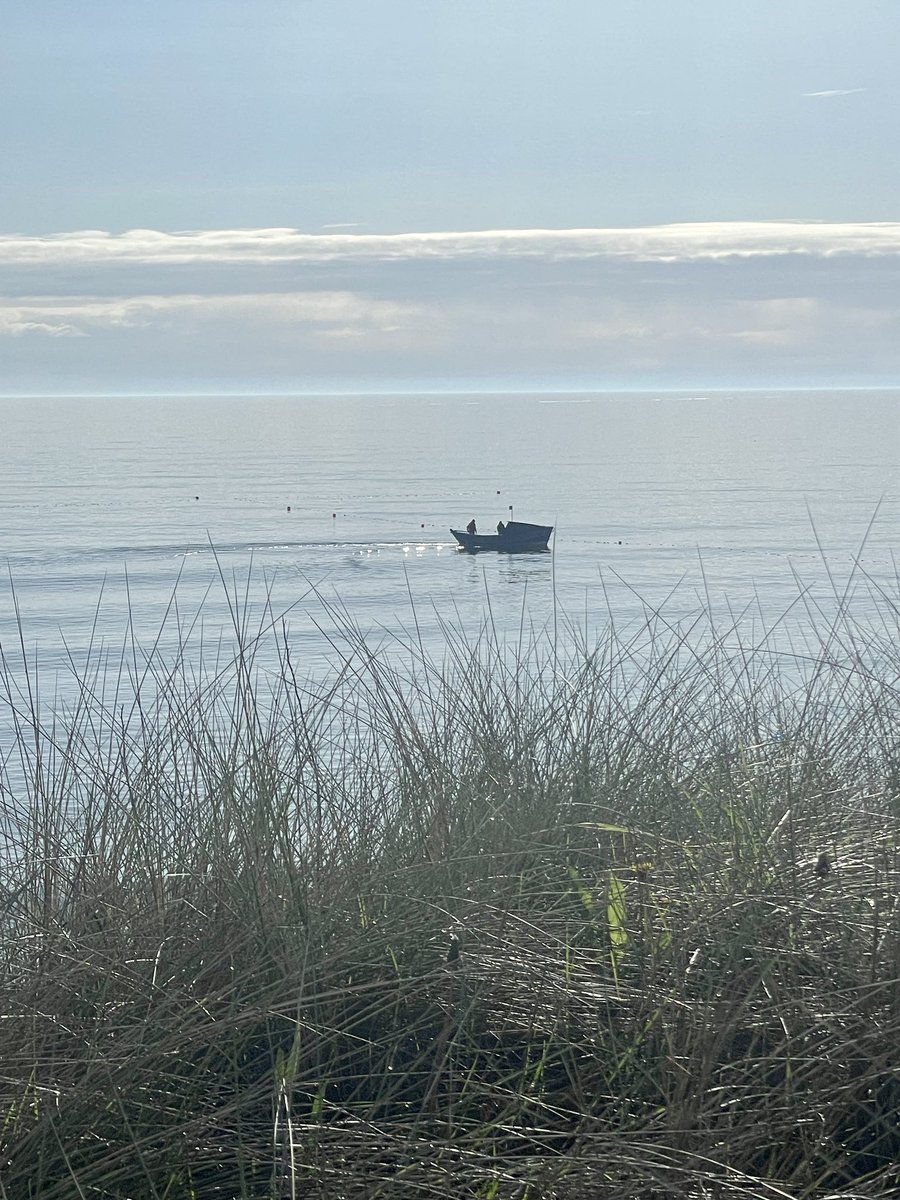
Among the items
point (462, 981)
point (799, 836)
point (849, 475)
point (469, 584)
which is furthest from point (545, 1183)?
point (849, 475)

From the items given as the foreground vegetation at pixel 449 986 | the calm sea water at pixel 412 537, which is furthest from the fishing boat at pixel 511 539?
the foreground vegetation at pixel 449 986

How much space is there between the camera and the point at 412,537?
67562 millimetres

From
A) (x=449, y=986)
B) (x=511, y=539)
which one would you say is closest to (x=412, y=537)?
(x=511, y=539)

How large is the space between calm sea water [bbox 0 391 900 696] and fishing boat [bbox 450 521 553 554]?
0.85m

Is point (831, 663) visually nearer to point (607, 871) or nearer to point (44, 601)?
point (607, 871)

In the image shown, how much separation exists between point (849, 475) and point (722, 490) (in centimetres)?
1806

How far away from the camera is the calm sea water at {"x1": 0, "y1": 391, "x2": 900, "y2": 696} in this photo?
1330 inches

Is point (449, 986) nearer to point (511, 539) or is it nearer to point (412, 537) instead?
point (511, 539)

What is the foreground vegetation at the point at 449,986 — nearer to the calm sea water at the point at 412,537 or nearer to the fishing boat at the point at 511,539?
the calm sea water at the point at 412,537

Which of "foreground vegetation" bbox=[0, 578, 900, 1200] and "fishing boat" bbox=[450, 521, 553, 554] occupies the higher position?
"fishing boat" bbox=[450, 521, 553, 554]

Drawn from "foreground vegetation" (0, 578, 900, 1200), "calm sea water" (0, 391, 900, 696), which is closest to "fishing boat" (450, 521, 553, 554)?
"calm sea water" (0, 391, 900, 696)

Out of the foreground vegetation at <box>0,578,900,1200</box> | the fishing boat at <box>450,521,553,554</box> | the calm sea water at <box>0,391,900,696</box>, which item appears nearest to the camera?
the foreground vegetation at <box>0,578,900,1200</box>

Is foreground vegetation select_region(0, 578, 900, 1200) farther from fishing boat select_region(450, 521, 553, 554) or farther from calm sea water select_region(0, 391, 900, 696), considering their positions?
fishing boat select_region(450, 521, 553, 554)

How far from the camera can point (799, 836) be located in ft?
13.0
